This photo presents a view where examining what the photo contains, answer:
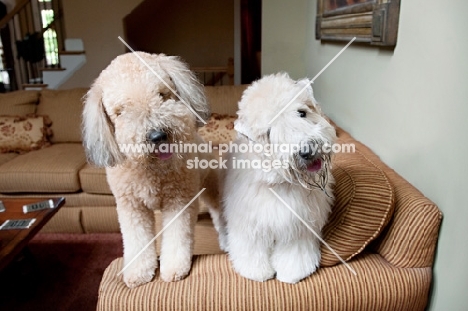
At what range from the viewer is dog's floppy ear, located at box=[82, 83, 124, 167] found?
1.07 metres

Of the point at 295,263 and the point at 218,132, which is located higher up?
the point at 218,132

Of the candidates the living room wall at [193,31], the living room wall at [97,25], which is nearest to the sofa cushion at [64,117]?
the living room wall at [97,25]

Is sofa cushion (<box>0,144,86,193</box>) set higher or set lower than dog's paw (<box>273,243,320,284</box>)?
lower

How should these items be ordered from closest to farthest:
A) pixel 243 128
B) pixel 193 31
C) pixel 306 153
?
pixel 306 153, pixel 243 128, pixel 193 31

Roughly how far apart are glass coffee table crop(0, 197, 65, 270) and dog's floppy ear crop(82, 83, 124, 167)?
2.42 feet

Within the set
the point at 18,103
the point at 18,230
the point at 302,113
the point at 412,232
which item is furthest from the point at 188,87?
the point at 18,103

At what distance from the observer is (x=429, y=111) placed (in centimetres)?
113

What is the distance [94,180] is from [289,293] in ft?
5.58

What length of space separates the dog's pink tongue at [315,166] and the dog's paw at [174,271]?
1.65 ft

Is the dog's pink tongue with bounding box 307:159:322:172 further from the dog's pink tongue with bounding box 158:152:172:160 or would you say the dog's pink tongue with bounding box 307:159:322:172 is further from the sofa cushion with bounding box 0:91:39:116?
the sofa cushion with bounding box 0:91:39:116

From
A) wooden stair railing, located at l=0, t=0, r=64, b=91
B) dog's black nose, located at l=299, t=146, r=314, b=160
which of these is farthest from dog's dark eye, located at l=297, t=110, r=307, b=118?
wooden stair railing, located at l=0, t=0, r=64, b=91

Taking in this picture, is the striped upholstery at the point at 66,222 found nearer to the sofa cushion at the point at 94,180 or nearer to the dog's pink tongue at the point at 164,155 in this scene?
the sofa cushion at the point at 94,180

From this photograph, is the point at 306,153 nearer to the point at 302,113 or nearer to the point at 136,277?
the point at 302,113

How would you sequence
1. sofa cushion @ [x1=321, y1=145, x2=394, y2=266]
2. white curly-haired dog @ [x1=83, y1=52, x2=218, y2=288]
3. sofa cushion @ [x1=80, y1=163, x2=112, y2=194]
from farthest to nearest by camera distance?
sofa cushion @ [x1=80, y1=163, x2=112, y2=194] < sofa cushion @ [x1=321, y1=145, x2=394, y2=266] < white curly-haired dog @ [x1=83, y1=52, x2=218, y2=288]
